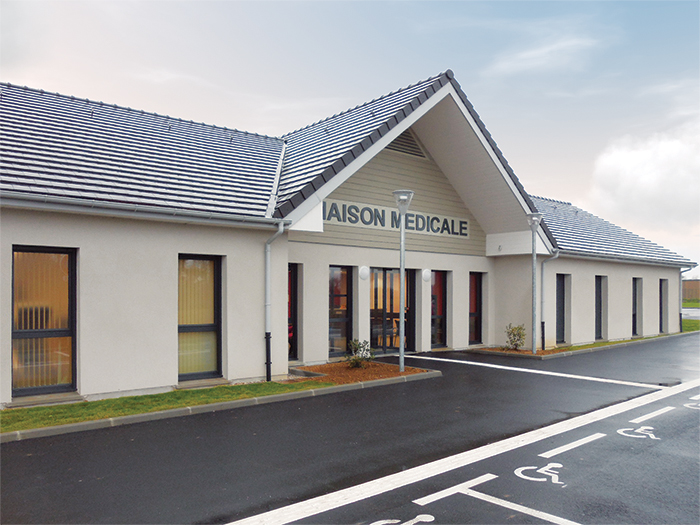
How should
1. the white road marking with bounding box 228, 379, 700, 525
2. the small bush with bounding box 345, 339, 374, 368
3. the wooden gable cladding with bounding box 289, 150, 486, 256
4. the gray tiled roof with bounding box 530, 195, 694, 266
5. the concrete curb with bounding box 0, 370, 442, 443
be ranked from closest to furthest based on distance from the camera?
the white road marking with bounding box 228, 379, 700, 525
the concrete curb with bounding box 0, 370, 442, 443
the small bush with bounding box 345, 339, 374, 368
the wooden gable cladding with bounding box 289, 150, 486, 256
the gray tiled roof with bounding box 530, 195, 694, 266

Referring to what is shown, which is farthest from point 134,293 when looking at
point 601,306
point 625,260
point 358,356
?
point 625,260

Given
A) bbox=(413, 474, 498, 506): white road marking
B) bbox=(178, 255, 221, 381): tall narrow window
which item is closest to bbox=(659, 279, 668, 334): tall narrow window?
bbox=(178, 255, 221, 381): tall narrow window

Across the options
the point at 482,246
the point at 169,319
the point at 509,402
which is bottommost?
the point at 509,402

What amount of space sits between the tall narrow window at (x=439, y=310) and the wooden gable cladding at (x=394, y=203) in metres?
1.00

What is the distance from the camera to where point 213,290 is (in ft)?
35.3

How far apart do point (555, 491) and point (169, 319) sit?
718 cm

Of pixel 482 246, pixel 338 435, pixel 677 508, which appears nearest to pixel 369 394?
pixel 338 435

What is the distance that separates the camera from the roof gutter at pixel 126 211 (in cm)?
809

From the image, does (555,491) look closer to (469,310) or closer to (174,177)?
(174,177)

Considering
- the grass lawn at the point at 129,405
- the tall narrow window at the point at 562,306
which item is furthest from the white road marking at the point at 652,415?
the tall narrow window at the point at 562,306

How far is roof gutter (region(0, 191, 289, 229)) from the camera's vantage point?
318 inches

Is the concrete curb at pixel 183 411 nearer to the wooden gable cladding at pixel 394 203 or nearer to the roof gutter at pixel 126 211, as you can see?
the roof gutter at pixel 126 211

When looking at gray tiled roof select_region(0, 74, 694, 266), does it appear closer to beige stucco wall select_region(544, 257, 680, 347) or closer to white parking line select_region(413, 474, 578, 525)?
beige stucco wall select_region(544, 257, 680, 347)

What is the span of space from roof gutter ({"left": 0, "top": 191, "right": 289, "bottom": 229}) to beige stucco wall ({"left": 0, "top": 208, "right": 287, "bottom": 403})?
0.83 feet
